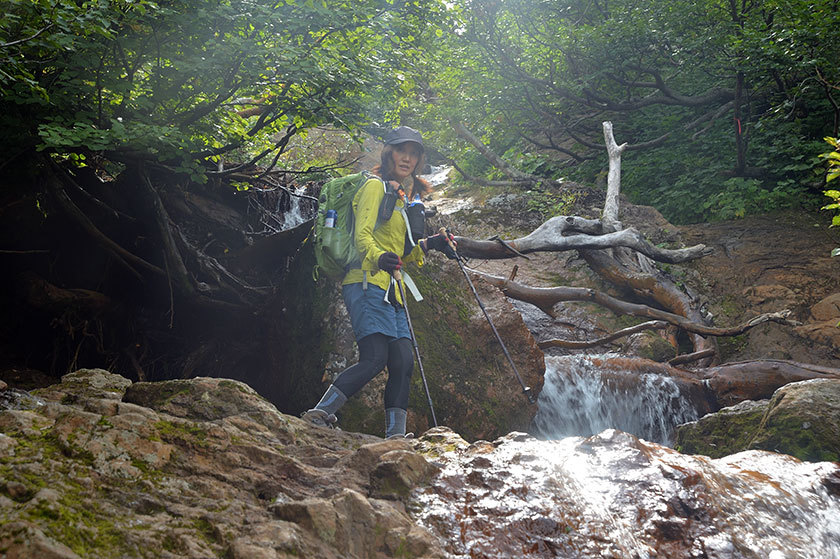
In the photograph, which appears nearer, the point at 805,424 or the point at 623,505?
the point at 623,505

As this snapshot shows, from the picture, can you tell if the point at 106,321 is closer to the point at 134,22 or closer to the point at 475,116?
the point at 134,22

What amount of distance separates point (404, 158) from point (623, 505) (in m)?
2.88

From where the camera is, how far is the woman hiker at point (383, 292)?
148 inches

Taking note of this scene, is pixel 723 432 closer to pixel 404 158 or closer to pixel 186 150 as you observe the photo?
pixel 404 158

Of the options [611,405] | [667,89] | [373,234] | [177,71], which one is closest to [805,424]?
[611,405]

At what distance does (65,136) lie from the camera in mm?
3992

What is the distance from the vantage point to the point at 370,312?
3.86m

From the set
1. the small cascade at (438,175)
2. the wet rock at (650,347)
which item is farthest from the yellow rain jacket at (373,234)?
the small cascade at (438,175)

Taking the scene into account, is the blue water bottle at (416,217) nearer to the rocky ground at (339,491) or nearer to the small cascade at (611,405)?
the rocky ground at (339,491)

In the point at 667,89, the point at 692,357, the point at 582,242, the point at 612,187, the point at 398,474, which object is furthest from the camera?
the point at 667,89

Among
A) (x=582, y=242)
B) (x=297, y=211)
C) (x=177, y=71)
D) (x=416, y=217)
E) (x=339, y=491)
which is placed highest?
(x=177, y=71)

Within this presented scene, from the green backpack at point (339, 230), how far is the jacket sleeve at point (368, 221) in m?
0.09

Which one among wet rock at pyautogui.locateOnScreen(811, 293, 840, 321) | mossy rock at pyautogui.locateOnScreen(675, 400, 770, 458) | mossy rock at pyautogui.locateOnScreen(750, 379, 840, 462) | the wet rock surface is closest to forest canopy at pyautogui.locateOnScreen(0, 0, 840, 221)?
the wet rock surface

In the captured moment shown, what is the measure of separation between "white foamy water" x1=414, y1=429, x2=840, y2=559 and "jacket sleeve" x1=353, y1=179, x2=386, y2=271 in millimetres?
1468
